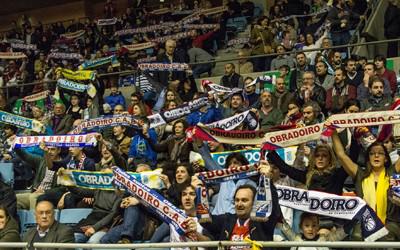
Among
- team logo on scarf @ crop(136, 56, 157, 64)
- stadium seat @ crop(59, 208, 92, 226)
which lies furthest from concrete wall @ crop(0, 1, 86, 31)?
stadium seat @ crop(59, 208, 92, 226)

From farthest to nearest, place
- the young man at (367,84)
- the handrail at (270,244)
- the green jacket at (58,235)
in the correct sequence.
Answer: the young man at (367,84) < the green jacket at (58,235) < the handrail at (270,244)

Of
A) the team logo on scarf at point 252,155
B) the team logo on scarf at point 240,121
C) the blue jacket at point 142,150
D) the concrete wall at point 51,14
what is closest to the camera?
the team logo on scarf at point 252,155

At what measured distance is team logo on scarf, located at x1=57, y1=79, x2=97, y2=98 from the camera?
12203 mm

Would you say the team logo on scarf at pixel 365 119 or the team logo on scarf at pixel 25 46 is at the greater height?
the team logo on scarf at pixel 25 46

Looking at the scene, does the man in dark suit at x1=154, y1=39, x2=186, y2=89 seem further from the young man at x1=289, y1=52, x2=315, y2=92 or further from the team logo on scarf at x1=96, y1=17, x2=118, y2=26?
the team logo on scarf at x1=96, y1=17, x2=118, y2=26

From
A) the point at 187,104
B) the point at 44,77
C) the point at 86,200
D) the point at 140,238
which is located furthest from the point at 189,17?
the point at 140,238

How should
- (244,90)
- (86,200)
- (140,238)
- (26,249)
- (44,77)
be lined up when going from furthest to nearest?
(44,77) → (244,90) → (86,200) → (140,238) → (26,249)

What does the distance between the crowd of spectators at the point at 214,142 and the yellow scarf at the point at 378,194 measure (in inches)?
0.5

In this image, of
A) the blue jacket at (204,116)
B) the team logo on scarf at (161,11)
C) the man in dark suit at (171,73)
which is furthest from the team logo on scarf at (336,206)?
the team logo on scarf at (161,11)

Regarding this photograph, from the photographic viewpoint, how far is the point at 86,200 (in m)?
8.40

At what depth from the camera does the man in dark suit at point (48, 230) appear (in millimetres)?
6512

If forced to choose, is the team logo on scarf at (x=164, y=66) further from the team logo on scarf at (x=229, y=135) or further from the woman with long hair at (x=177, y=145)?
the team logo on scarf at (x=229, y=135)

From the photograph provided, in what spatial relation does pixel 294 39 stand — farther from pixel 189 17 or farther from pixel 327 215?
pixel 327 215

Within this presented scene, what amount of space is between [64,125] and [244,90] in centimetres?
292
